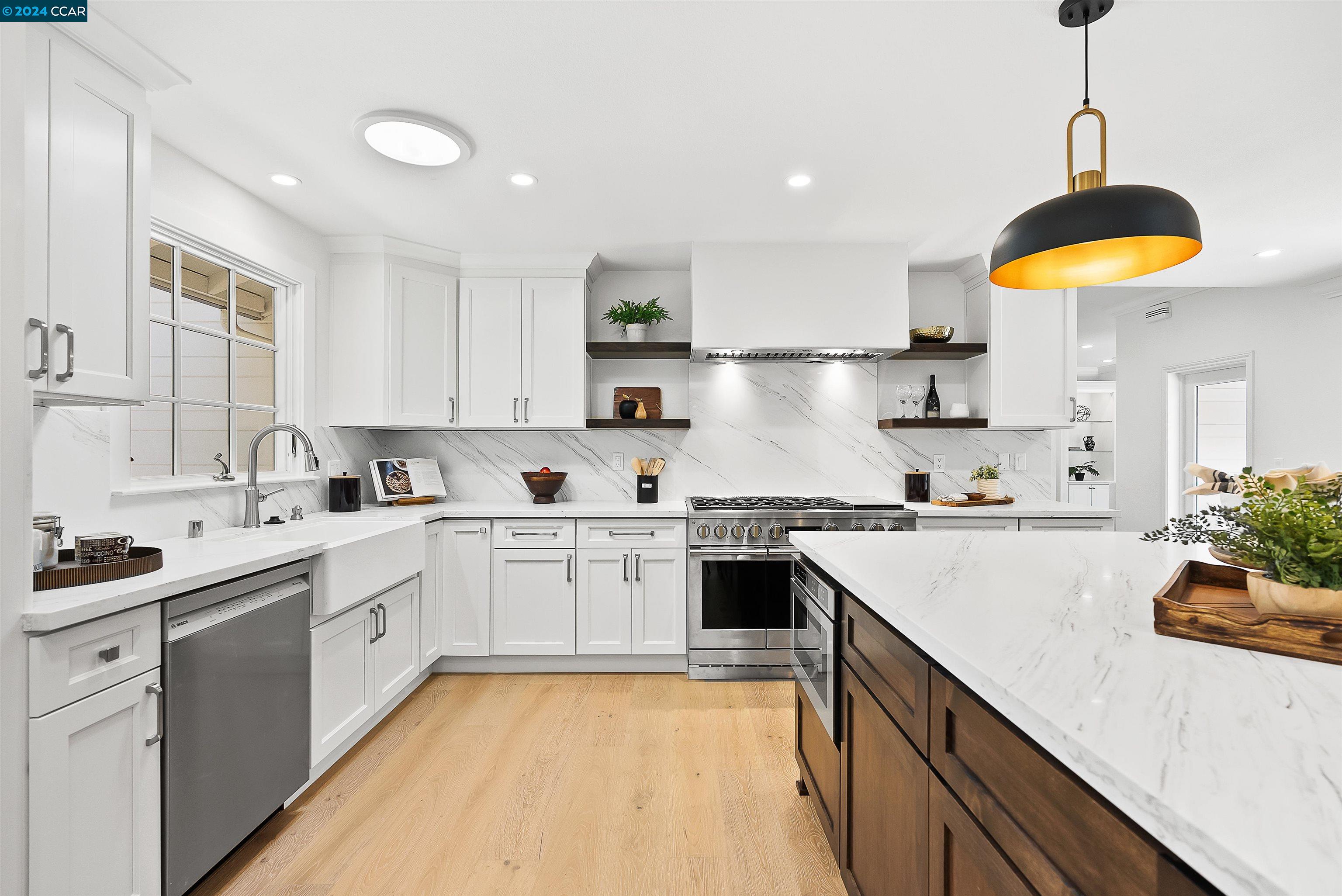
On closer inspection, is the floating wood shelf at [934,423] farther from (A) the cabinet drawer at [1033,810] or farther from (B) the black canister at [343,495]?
(B) the black canister at [343,495]

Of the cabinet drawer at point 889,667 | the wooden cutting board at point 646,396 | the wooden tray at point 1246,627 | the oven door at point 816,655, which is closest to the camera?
the wooden tray at point 1246,627

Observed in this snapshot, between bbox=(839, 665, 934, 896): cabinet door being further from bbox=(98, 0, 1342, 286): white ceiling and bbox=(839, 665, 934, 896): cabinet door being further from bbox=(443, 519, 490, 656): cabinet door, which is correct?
bbox=(443, 519, 490, 656): cabinet door

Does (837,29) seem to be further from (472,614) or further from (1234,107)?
(472,614)

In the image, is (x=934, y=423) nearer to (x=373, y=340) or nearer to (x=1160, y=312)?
(x=1160, y=312)

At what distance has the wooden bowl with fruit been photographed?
3.67 metres

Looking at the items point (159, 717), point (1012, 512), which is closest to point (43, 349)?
point (159, 717)

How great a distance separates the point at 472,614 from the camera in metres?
3.36

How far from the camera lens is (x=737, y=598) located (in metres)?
3.34

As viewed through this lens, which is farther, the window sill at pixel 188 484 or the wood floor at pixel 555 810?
the window sill at pixel 188 484

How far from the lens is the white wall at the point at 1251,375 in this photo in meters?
4.06

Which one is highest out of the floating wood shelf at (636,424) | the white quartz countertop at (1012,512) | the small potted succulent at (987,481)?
the floating wood shelf at (636,424)

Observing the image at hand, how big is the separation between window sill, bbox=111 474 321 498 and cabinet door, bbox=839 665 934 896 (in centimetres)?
244

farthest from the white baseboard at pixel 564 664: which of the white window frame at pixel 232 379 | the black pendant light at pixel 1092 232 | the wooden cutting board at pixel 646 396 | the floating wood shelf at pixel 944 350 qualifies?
the black pendant light at pixel 1092 232

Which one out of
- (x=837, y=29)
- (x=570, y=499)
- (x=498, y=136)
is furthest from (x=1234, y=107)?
(x=570, y=499)
